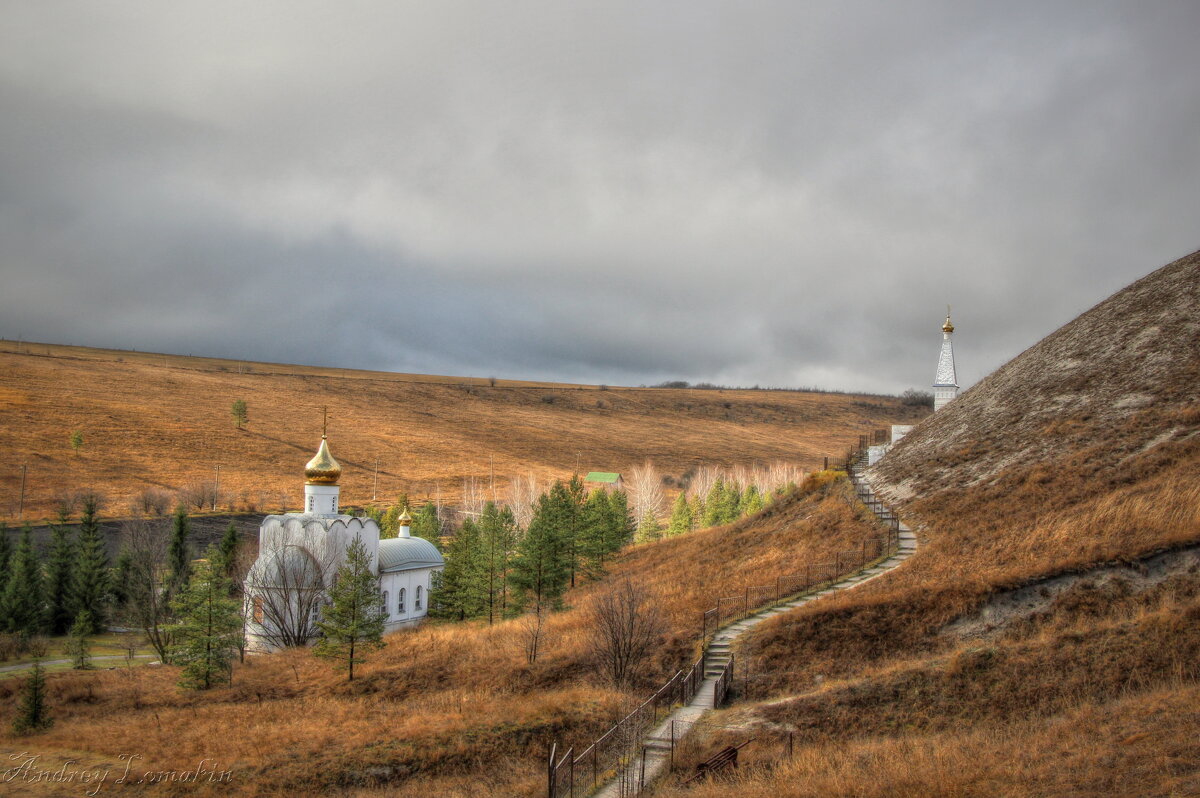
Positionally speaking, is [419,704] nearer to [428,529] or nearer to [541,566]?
[541,566]

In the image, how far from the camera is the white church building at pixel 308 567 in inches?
1545

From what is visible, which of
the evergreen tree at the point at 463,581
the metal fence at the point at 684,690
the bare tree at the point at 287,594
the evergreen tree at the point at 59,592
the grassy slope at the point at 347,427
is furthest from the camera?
the grassy slope at the point at 347,427

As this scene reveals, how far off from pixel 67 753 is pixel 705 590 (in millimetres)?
20743

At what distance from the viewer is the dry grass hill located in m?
12.9

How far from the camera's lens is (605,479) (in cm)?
10956

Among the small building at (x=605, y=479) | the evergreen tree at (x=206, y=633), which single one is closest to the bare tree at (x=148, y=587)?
the evergreen tree at (x=206, y=633)

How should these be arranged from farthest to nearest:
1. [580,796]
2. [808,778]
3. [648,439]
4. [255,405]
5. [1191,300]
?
[648,439] → [255,405] → [1191,300] → [580,796] → [808,778]

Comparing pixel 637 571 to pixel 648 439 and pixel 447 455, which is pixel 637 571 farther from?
pixel 648 439

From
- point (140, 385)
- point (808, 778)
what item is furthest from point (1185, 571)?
point (140, 385)

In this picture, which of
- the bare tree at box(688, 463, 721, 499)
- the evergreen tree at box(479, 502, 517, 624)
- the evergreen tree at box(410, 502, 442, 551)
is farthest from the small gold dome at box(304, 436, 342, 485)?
the bare tree at box(688, 463, 721, 499)

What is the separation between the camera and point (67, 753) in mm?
23594

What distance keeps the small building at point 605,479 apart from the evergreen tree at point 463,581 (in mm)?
59123

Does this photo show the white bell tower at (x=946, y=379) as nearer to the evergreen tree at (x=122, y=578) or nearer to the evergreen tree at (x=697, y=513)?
the evergreen tree at (x=697, y=513)

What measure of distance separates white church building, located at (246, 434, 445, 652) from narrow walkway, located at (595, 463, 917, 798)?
Result: 72.8 feet
